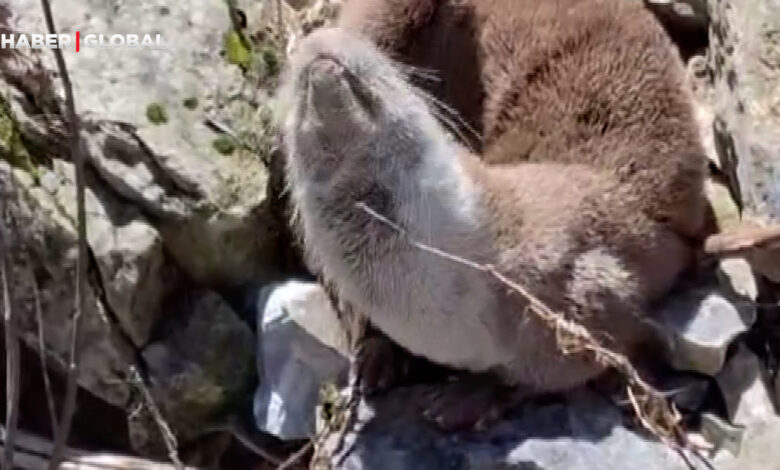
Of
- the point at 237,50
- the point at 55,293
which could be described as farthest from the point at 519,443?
the point at 237,50

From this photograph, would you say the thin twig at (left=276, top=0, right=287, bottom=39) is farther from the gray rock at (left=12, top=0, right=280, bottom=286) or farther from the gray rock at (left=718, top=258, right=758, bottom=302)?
the gray rock at (left=718, top=258, right=758, bottom=302)

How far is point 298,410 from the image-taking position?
3.09 metres

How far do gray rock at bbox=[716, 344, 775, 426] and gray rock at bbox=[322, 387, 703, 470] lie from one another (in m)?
0.21

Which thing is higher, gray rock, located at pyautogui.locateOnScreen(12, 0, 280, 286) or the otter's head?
the otter's head

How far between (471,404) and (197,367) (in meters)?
0.57

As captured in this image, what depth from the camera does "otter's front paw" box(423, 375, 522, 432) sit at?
279cm

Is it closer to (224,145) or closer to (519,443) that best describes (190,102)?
(224,145)

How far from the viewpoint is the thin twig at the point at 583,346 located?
242 centimetres

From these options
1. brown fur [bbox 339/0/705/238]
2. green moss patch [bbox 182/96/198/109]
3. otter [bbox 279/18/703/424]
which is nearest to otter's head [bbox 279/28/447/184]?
otter [bbox 279/18/703/424]

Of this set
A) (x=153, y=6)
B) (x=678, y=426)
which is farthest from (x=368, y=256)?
(x=153, y=6)

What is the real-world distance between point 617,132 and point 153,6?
0.96 metres

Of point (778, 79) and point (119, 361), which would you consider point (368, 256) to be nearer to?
point (119, 361)

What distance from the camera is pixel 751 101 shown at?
313cm

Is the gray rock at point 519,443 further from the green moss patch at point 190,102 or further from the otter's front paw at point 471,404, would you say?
the green moss patch at point 190,102
